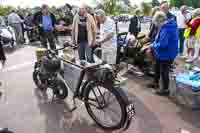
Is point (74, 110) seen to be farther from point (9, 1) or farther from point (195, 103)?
point (9, 1)

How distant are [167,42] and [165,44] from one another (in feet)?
0.17

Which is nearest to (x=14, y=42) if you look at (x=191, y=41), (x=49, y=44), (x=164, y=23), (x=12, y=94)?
(x=49, y=44)

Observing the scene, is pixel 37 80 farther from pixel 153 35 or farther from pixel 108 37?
pixel 153 35

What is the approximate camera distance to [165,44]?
5.00 metres

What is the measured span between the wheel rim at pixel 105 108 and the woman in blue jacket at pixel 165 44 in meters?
1.71

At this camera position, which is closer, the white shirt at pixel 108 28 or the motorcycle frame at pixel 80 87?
the motorcycle frame at pixel 80 87

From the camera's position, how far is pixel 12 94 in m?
5.98

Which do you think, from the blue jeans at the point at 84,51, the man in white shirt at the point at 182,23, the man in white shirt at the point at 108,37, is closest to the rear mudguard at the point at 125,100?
the man in white shirt at the point at 108,37

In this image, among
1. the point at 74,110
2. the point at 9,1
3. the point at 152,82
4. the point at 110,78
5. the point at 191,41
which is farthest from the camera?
the point at 9,1

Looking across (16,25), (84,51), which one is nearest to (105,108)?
(84,51)

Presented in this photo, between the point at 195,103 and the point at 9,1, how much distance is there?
1613 centimetres

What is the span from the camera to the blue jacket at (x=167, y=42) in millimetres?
4930

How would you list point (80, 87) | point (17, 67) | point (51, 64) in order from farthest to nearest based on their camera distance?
1. point (17, 67)
2. point (51, 64)
3. point (80, 87)

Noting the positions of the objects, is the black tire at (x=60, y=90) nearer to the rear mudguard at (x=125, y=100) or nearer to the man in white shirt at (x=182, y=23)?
the rear mudguard at (x=125, y=100)
